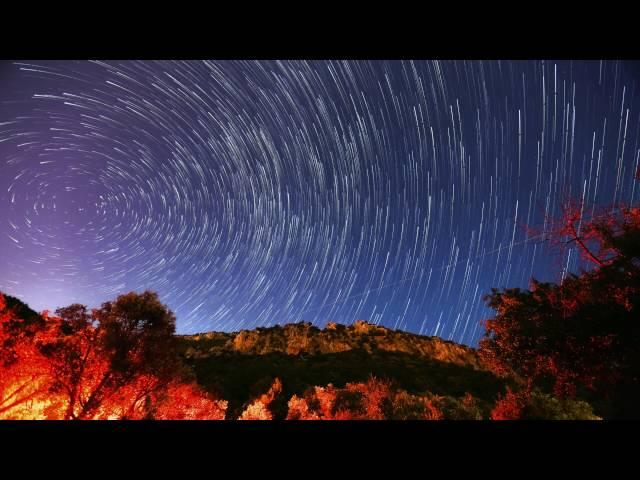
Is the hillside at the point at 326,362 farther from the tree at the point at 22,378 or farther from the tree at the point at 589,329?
the tree at the point at 589,329

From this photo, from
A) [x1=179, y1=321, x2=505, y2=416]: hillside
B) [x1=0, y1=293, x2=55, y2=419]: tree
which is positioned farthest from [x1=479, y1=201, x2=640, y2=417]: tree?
[x1=0, y1=293, x2=55, y2=419]: tree

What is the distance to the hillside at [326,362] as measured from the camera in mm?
32438

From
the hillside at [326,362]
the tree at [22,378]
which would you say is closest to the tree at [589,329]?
→ the hillside at [326,362]

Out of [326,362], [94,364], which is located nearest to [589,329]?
[94,364]

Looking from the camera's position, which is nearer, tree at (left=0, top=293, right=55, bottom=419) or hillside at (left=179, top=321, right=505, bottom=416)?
tree at (left=0, top=293, right=55, bottom=419)

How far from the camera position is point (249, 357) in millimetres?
42594

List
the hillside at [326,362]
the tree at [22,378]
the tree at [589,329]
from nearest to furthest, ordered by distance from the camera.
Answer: the tree at [589,329] < the tree at [22,378] < the hillside at [326,362]

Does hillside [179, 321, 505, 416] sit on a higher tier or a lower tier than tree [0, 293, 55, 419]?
higher

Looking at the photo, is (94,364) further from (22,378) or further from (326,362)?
(326,362)

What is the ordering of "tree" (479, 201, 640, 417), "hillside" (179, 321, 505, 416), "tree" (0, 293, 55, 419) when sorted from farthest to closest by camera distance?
1. "hillside" (179, 321, 505, 416)
2. "tree" (0, 293, 55, 419)
3. "tree" (479, 201, 640, 417)

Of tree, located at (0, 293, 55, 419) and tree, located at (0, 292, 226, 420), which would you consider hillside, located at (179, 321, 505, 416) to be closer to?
tree, located at (0, 292, 226, 420)

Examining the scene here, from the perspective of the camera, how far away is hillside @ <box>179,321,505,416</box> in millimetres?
32438
